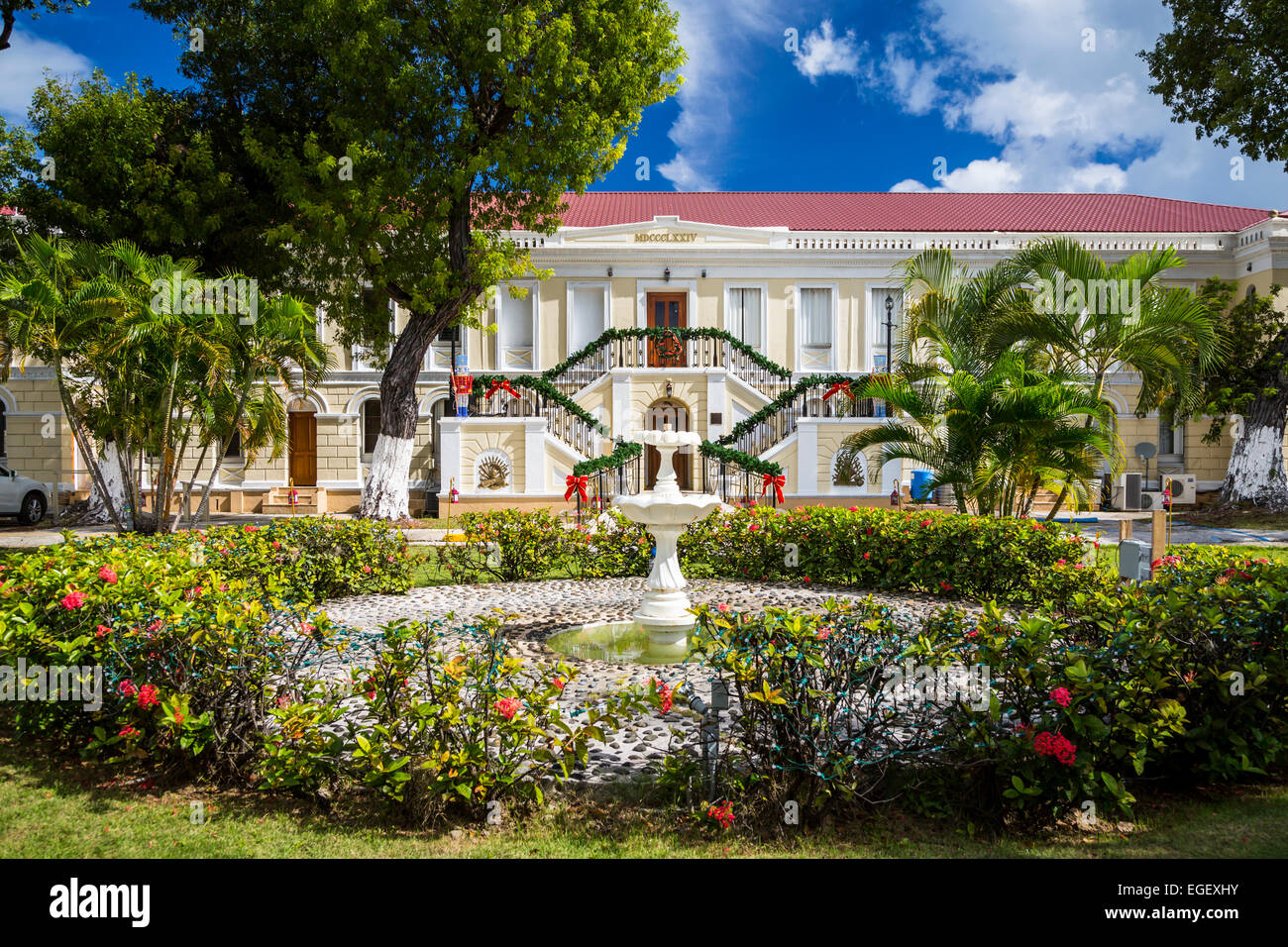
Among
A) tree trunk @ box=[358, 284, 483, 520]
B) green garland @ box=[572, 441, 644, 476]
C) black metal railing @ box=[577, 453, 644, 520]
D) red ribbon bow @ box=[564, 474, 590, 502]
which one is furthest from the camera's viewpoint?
black metal railing @ box=[577, 453, 644, 520]

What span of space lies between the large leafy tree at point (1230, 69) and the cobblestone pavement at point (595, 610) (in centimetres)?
1610

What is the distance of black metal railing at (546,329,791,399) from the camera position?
22250 mm

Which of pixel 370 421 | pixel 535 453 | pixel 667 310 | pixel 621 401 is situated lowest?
pixel 535 453

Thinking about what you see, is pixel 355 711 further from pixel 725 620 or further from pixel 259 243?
pixel 259 243

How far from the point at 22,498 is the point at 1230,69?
3119 centimetres

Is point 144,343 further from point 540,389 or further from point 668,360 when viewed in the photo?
point 668,360

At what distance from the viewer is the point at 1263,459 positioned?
2003 centimetres

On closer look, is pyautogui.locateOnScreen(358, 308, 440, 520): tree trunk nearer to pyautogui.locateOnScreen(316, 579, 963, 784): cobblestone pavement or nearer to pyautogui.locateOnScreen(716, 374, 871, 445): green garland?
pyautogui.locateOnScreen(316, 579, 963, 784): cobblestone pavement

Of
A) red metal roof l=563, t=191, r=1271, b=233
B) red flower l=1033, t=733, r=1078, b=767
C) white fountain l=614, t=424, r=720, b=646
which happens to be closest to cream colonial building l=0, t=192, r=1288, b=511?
red metal roof l=563, t=191, r=1271, b=233

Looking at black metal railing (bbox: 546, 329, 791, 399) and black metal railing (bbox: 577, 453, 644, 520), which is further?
black metal railing (bbox: 546, 329, 791, 399)

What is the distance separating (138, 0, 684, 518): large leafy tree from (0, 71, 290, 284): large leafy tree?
41.3 inches

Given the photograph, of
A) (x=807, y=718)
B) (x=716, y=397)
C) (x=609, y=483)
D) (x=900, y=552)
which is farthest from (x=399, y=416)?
(x=807, y=718)
